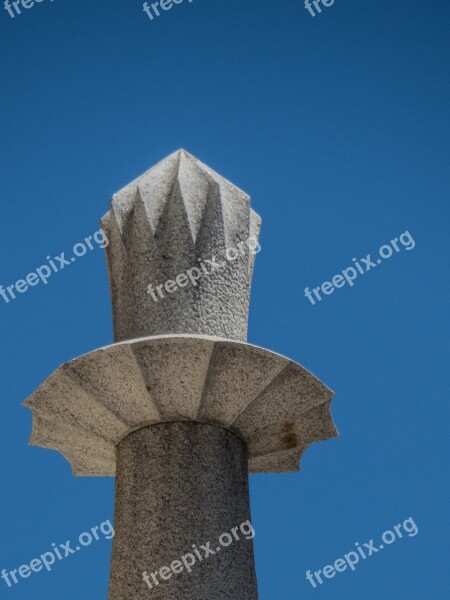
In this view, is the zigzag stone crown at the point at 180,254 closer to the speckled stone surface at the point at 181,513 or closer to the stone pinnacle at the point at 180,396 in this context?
the stone pinnacle at the point at 180,396

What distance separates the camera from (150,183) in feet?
21.1

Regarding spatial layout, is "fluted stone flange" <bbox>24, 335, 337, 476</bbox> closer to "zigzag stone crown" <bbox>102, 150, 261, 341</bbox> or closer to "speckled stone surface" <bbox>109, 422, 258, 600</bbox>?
"speckled stone surface" <bbox>109, 422, 258, 600</bbox>

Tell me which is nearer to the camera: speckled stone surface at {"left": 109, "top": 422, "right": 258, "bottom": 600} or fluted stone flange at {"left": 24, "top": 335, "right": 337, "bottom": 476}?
speckled stone surface at {"left": 109, "top": 422, "right": 258, "bottom": 600}

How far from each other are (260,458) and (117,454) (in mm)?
1039

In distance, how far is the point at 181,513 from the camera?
17.5 feet

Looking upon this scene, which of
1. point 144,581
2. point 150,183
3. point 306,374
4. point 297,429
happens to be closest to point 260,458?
point 297,429

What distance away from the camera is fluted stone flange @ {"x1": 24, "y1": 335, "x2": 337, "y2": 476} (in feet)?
17.9

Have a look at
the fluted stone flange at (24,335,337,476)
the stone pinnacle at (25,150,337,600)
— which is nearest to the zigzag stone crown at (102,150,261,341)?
the stone pinnacle at (25,150,337,600)

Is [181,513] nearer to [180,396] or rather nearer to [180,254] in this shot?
[180,396]

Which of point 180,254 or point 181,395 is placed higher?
point 180,254

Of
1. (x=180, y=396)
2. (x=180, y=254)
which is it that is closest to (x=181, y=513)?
(x=180, y=396)

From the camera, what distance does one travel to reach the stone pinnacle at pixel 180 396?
5340mm

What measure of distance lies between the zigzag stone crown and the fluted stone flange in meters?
0.46

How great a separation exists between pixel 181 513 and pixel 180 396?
71cm
